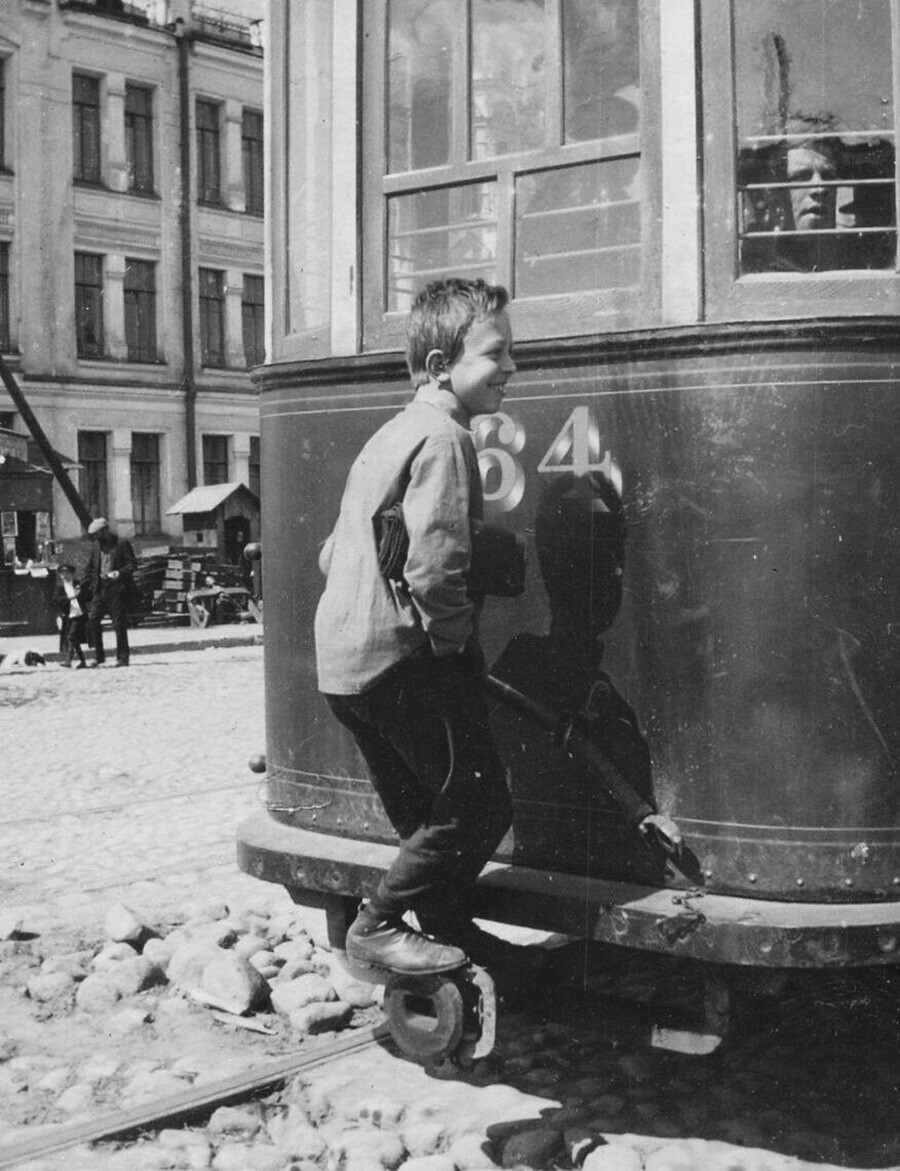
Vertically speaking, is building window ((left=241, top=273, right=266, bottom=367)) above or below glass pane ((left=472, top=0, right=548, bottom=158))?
above

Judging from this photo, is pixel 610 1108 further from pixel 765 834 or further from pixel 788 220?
pixel 788 220

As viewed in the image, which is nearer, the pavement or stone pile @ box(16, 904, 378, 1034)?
stone pile @ box(16, 904, 378, 1034)

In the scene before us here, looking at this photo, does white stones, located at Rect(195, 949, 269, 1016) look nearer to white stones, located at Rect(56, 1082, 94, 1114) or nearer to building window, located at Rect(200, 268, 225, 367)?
white stones, located at Rect(56, 1082, 94, 1114)

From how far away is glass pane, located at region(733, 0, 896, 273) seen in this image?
3938 mm

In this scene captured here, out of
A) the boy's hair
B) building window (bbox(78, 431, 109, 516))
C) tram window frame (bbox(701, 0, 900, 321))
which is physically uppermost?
building window (bbox(78, 431, 109, 516))

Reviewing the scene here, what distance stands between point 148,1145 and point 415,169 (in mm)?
2498

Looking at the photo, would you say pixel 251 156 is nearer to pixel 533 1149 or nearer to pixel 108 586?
pixel 108 586

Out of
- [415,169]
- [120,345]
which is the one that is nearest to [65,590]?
[415,169]

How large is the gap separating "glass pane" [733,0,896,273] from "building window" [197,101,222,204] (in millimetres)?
37543

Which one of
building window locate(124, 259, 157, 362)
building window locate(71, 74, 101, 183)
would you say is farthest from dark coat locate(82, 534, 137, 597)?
building window locate(71, 74, 101, 183)

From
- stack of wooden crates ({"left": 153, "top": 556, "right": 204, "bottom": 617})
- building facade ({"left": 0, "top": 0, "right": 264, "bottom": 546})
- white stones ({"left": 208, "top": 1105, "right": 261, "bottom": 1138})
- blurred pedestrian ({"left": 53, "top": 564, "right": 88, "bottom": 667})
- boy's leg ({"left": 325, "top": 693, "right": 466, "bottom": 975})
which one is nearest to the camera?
boy's leg ({"left": 325, "top": 693, "right": 466, "bottom": 975})

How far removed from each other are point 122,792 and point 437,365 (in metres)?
5.82

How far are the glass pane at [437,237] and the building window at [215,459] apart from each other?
36649 mm

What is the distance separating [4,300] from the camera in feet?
121
